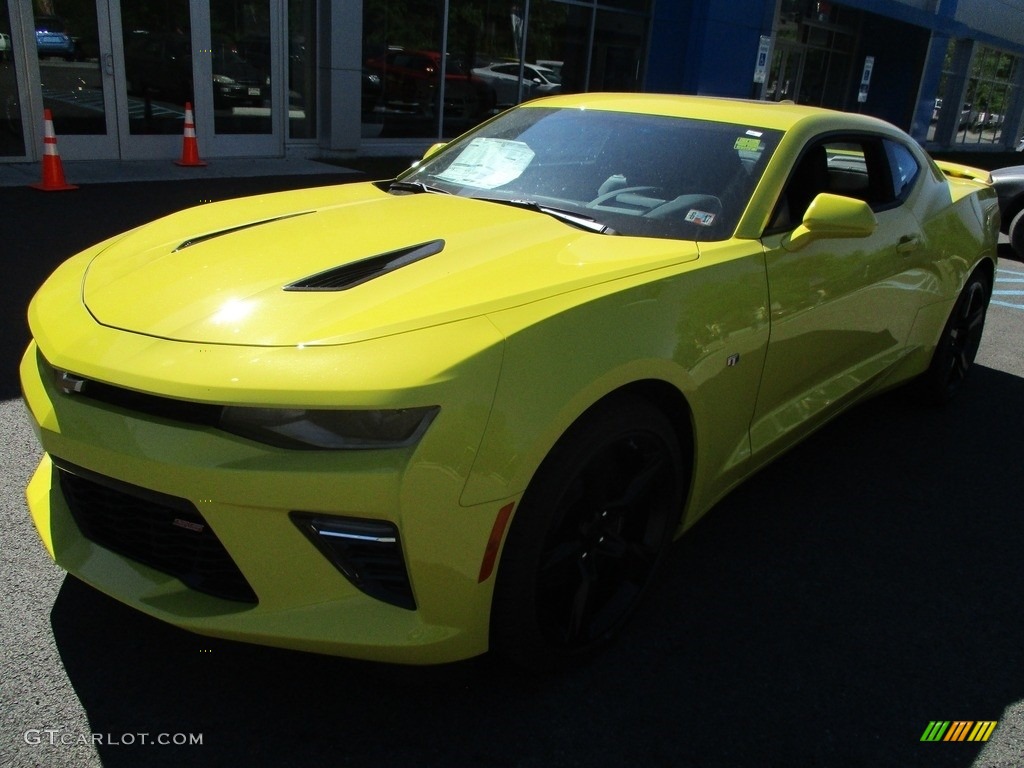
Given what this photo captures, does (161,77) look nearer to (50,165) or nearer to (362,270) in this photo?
(50,165)

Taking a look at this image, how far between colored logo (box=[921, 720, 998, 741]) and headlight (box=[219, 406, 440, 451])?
1653mm

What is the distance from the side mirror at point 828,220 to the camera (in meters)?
2.93

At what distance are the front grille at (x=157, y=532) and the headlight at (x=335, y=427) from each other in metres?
0.24

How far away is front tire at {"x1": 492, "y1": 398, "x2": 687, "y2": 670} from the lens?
2137 millimetres

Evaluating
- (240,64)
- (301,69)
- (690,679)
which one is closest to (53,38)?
(240,64)

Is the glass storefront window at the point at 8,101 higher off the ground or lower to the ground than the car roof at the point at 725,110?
lower

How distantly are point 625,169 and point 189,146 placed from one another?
914cm

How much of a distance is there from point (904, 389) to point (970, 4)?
24.1 m

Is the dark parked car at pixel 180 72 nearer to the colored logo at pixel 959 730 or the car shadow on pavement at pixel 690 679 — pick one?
the car shadow on pavement at pixel 690 679

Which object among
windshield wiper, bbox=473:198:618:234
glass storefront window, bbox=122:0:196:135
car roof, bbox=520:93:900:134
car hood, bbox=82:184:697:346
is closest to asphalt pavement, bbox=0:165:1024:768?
car hood, bbox=82:184:697:346

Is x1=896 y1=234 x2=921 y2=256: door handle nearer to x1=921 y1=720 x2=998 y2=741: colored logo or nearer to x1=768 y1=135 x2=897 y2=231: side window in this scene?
x1=768 y1=135 x2=897 y2=231: side window

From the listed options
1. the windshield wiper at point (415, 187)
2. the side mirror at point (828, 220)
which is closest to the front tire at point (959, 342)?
the side mirror at point (828, 220)

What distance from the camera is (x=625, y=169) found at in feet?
10.7

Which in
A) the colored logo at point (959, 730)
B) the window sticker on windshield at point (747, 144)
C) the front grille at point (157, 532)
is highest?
the window sticker on windshield at point (747, 144)
